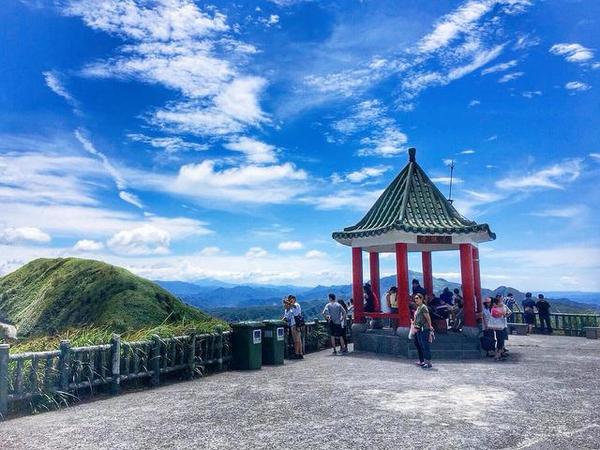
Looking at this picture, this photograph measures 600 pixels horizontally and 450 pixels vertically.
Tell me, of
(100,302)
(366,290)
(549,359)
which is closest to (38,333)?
(100,302)

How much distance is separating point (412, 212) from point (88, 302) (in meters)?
18.5

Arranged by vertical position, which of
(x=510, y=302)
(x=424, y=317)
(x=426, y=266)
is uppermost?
(x=426, y=266)

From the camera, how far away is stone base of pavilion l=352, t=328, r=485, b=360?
14484mm

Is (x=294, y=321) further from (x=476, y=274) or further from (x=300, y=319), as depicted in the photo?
(x=476, y=274)

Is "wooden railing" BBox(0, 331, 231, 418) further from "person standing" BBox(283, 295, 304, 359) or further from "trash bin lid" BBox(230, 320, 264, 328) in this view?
"person standing" BBox(283, 295, 304, 359)

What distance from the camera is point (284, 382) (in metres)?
10.8

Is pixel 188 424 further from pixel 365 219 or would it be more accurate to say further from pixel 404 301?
pixel 365 219

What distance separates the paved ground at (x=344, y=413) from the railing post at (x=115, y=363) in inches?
13.6

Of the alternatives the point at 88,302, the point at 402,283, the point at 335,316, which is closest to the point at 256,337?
the point at 335,316

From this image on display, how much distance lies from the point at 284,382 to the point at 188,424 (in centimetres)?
370

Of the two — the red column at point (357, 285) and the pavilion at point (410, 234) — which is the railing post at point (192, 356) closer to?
the pavilion at point (410, 234)

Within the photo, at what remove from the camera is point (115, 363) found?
999 cm

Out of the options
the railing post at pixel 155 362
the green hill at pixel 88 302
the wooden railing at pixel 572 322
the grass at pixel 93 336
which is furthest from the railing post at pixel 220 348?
the wooden railing at pixel 572 322

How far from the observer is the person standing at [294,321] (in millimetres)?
14922
